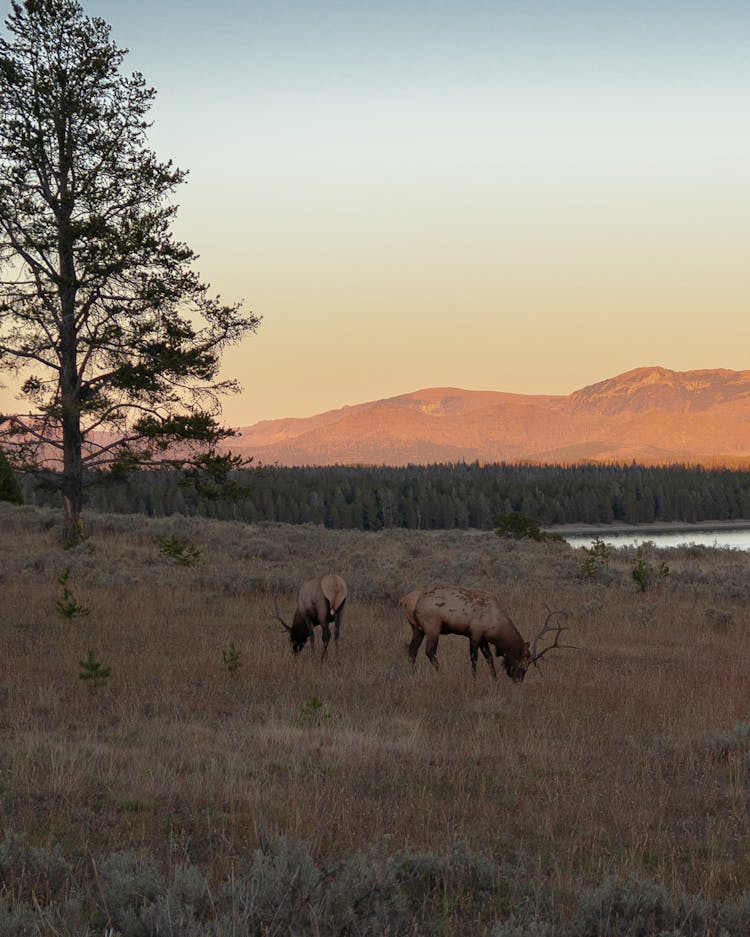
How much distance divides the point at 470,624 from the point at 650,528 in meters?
118

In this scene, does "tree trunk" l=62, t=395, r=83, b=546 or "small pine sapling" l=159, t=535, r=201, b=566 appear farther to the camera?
"tree trunk" l=62, t=395, r=83, b=546

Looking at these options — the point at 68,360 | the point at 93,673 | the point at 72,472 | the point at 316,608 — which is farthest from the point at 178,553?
the point at 93,673

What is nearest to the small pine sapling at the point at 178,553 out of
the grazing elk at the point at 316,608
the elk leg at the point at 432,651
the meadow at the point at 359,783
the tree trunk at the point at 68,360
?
the tree trunk at the point at 68,360

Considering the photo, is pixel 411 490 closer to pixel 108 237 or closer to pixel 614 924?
pixel 108 237

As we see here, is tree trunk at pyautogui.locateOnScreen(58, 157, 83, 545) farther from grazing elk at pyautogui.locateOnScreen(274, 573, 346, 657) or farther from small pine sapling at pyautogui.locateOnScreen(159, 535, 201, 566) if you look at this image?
grazing elk at pyautogui.locateOnScreen(274, 573, 346, 657)

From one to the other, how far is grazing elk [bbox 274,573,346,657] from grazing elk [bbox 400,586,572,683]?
1.48 m

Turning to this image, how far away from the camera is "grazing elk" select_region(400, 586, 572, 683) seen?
12.2 metres

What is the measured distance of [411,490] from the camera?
382 feet

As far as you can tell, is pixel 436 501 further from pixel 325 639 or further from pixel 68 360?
pixel 325 639

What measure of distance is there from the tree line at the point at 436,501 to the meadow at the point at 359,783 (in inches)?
2904

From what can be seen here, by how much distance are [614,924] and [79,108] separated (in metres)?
23.8

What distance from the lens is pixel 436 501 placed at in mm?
113062

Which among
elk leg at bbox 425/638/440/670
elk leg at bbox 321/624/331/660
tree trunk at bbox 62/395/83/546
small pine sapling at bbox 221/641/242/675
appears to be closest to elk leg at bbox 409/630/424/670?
elk leg at bbox 425/638/440/670

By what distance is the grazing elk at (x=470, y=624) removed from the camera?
12.2m
